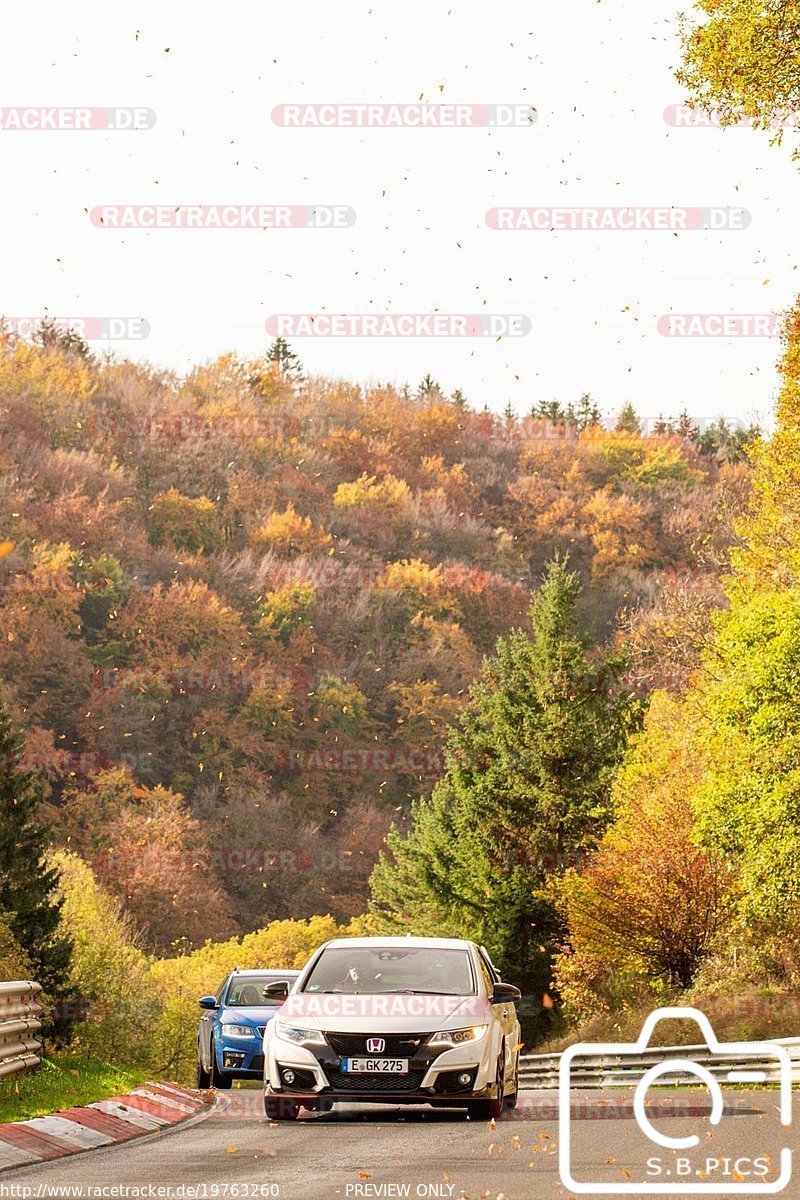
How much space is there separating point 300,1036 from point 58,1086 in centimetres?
361

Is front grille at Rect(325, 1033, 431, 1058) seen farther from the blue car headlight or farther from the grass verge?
the blue car headlight

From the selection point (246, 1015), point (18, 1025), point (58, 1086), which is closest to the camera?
point (18, 1025)

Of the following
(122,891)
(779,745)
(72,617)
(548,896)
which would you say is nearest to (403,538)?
(72,617)

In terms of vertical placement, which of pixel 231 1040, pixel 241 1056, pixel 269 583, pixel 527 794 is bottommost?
pixel 527 794

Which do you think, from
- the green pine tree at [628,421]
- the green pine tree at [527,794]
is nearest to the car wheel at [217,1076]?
the green pine tree at [527,794]

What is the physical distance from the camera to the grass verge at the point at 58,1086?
516 inches

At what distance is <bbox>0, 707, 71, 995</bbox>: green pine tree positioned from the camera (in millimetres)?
45781

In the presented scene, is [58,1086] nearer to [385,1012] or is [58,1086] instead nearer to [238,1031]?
[385,1012]

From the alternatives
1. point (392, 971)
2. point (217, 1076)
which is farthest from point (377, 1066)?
point (217, 1076)

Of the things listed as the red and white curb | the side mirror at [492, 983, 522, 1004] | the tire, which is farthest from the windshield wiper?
the red and white curb

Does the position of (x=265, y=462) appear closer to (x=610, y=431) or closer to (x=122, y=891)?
(x=610, y=431)

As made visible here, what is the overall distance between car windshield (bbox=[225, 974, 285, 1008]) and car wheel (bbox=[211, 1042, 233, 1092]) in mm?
745

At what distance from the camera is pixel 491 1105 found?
1367cm

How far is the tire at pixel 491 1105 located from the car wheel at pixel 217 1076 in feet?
22.6
